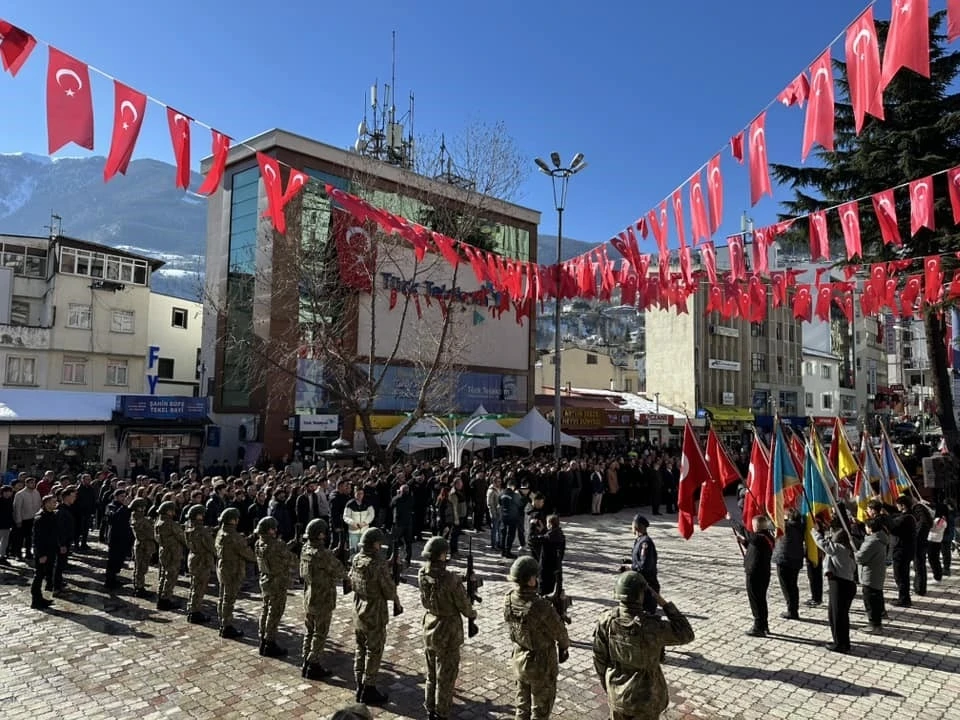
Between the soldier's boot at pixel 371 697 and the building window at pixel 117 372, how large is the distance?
32.1 metres

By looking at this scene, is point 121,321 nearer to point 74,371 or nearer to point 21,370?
point 74,371

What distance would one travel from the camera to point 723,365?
47188 millimetres

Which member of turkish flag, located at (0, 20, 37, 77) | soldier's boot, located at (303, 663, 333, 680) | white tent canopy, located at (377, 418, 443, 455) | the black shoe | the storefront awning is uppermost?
turkish flag, located at (0, 20, 37, 77)

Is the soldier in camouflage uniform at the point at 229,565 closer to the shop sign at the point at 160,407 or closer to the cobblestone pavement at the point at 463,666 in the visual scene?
the cobblestone pavement at the point at 463,666

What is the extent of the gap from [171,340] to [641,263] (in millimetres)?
34901

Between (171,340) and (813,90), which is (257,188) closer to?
(171,340)

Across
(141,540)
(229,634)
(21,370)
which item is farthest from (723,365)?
(229,634)

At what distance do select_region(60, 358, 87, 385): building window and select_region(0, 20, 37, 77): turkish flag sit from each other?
97.0 ft

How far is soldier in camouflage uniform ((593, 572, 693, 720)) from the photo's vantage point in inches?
192

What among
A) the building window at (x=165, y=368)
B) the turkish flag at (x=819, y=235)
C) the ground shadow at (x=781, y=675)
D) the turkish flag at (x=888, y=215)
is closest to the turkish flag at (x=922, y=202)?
the turkish flag at (x=888, y=215)

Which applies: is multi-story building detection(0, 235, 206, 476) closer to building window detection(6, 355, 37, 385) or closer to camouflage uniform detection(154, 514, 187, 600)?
building window detection(6, 355, 37, 385)

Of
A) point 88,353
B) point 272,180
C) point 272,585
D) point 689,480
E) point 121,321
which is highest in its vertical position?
point 121,321

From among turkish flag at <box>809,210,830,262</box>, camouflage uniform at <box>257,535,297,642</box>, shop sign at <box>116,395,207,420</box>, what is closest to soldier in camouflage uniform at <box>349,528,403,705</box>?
camouflage uniform at <box>257,535,297,642</box>

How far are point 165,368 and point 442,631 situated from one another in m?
38.5
